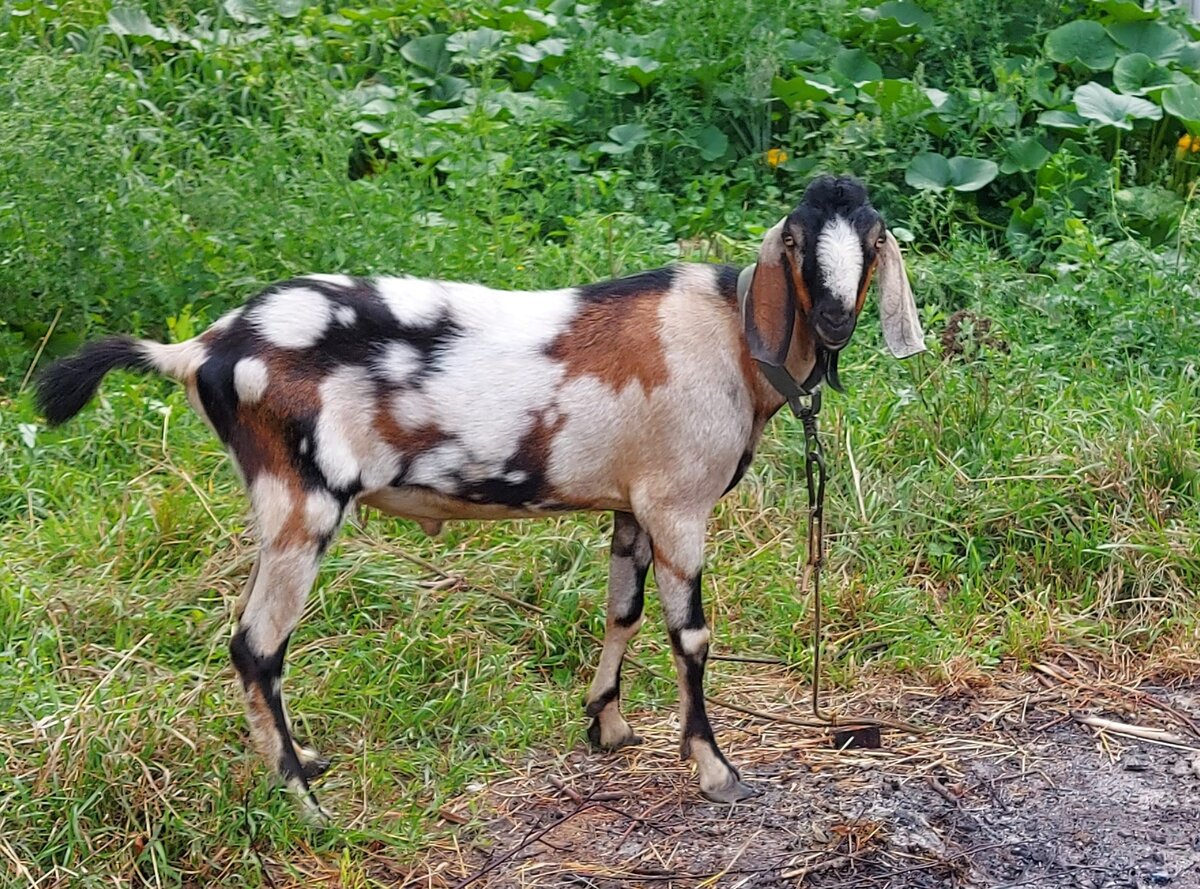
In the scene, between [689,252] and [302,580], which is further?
[689,252]

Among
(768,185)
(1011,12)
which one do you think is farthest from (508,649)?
(1011,12)

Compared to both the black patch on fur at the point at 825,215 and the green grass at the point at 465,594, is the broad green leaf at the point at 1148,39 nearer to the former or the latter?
→ the green grass at the point at 465,594

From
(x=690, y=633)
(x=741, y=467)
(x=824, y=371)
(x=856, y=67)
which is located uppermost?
(x=824, y=371)

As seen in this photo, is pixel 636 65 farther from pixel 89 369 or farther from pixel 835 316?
pixel 89 369

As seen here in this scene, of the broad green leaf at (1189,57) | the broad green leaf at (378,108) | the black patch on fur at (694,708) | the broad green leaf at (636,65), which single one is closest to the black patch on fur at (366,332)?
the black patch on fur at (694,708)

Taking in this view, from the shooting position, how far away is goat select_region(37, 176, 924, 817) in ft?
12.1

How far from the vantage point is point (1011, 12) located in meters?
7.64

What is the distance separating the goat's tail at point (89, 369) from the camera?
378 centimetres

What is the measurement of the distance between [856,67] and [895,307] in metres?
3.93

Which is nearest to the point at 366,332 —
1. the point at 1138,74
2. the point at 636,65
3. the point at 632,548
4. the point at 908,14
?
the point at 632,548

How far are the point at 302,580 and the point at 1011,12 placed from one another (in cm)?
530

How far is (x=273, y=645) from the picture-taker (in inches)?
147

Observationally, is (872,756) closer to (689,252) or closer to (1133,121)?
(689,252)

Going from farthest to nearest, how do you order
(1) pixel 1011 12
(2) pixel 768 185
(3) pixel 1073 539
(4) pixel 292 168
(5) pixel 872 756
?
(1) pixel 1011 12, (2) pixel 768 185, (4) pixel 292 168, (3) pixel 1073 539, (5) pixel 872 756
